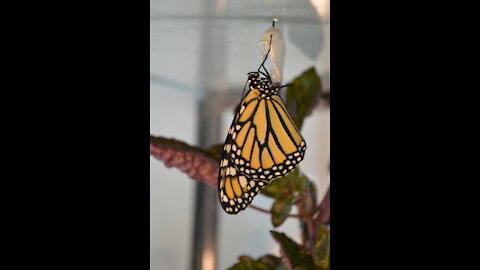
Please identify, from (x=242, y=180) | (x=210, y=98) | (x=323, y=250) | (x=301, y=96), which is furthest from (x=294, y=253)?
(x=210, y=98)

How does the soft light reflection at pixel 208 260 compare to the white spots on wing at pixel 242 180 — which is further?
the soft light reflection at pixel 208 260

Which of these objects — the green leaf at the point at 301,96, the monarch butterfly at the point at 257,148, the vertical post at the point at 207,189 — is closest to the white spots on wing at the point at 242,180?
the monarch butterfly at the point at 257,148

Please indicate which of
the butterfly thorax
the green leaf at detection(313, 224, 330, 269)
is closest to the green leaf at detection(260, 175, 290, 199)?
the green leaf at detection(313, 224, 330, 269)

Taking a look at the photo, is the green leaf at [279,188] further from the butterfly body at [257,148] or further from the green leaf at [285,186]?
the butterfly body at [257,148]

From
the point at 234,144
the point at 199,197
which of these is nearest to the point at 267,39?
the point at 234,144

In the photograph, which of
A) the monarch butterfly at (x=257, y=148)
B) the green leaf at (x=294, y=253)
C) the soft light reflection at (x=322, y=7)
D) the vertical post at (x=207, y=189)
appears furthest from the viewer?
the vertical post at (x=207, y=189)

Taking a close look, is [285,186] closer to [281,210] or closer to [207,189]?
[281,210]
